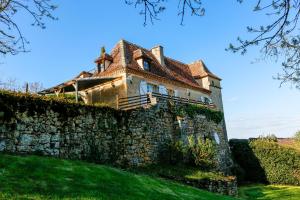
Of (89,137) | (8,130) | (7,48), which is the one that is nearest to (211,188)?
(89,137)

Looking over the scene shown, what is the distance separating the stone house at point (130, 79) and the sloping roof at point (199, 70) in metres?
1.56

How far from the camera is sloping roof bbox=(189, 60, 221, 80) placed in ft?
114

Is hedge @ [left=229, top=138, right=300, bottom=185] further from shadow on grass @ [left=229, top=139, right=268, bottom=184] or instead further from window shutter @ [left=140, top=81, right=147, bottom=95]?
window shutter @ [left=140, top=81, right=147, bottom=95]

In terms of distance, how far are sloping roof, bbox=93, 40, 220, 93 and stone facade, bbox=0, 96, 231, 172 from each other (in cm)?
616

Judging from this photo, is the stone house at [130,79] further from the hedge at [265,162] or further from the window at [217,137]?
the hedge at [265,162]

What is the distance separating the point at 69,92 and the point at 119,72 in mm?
4182

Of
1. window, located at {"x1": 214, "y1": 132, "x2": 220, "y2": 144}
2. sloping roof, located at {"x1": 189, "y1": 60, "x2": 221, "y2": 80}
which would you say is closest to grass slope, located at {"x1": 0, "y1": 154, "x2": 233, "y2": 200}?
window, located at {"x1": 214, "y1": 132, "x2": 220, "y2": 144}

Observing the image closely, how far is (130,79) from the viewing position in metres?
25.1

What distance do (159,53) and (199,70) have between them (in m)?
6.29

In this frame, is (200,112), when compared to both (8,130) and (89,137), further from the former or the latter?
(8,130)

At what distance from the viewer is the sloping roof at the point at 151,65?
26.2 m

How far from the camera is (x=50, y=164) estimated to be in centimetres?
1240

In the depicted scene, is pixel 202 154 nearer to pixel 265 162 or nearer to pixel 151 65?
pixel 265 162

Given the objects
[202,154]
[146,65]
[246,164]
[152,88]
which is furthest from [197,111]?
[246,164]
